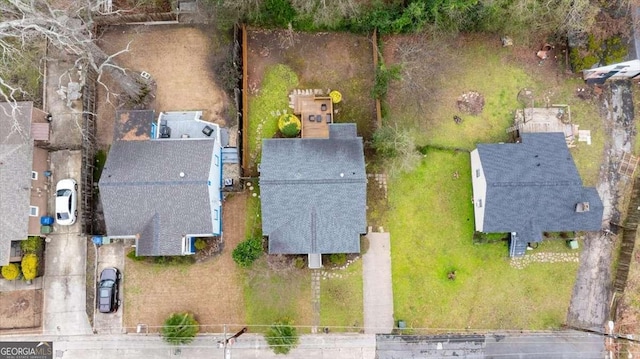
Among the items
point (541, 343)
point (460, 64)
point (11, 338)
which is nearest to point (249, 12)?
point (460, 64)

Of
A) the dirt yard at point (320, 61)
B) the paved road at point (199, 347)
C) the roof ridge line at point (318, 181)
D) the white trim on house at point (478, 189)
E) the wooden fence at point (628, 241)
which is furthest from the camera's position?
the dirt yard at point (320, 61)

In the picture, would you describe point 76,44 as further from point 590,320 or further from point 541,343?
point 590,320

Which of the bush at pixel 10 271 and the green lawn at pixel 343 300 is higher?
the bush at pixel 10 271

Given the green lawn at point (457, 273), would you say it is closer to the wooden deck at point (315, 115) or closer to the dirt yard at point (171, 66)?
the wooden deck at point (315, 115)

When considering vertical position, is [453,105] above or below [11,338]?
above

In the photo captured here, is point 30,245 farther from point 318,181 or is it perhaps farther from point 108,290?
point 318,181

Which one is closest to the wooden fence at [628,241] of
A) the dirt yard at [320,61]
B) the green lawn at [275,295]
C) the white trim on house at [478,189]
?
the white trim on house at [478,189]
